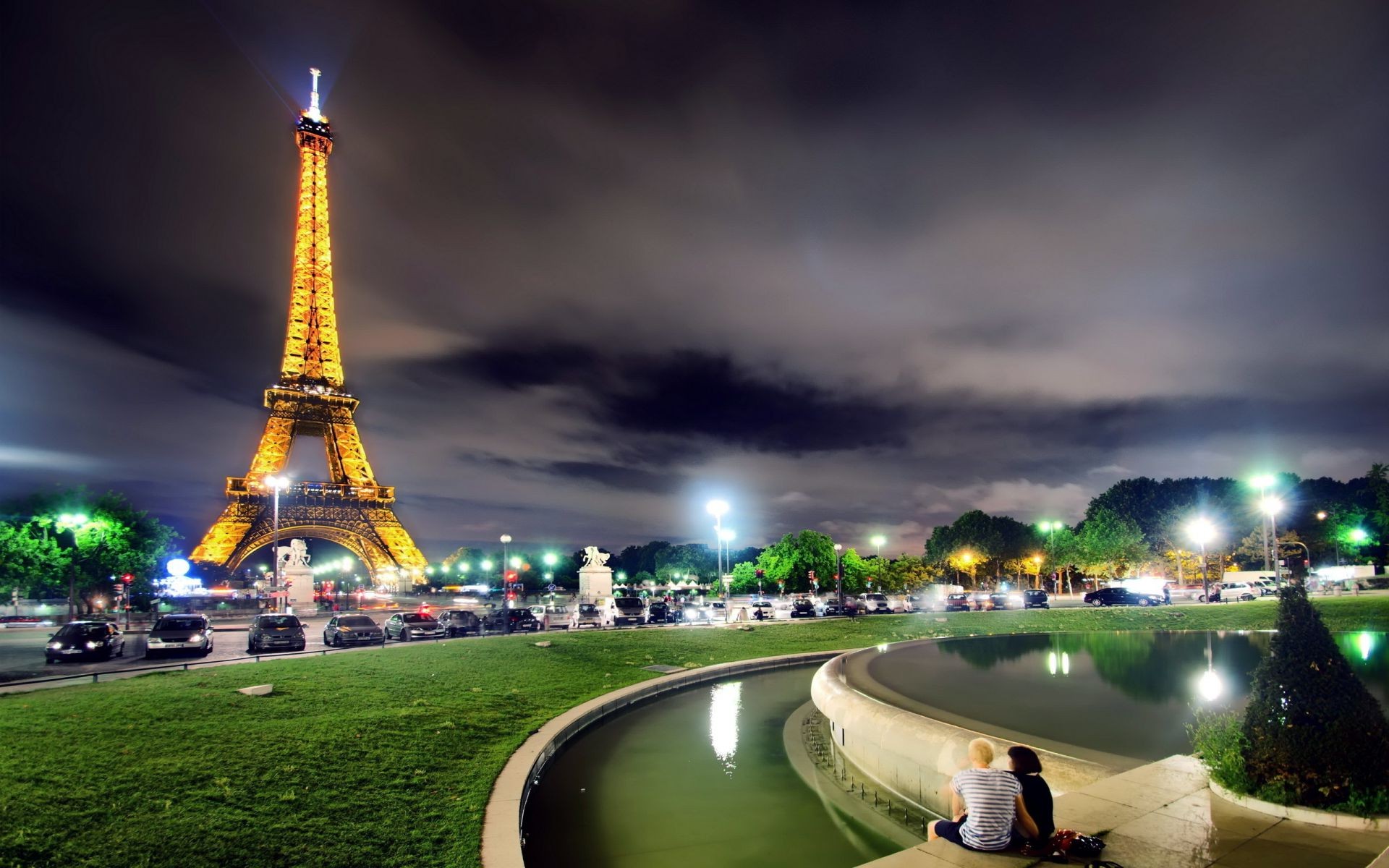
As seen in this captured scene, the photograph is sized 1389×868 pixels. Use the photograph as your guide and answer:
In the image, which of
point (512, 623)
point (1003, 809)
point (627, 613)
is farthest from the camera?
point (627, 613)

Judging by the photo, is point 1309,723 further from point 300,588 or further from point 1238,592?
point 1238,592

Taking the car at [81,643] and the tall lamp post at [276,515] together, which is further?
the tall lamp post at [276,515]

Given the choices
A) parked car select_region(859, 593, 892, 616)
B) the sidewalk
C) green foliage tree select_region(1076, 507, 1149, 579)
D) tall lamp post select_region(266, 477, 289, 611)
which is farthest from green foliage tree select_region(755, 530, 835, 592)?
the sidewalk

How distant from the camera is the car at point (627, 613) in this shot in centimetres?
4203

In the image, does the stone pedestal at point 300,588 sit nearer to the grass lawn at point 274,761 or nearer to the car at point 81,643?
the car at point 81,643

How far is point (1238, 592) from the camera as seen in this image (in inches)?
2660

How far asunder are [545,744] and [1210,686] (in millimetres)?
15862

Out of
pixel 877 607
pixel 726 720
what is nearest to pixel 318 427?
pixel 877 607

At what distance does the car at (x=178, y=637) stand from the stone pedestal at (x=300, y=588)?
2848 centimetres

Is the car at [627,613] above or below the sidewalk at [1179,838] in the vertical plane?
below

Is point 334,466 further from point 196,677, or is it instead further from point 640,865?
point 640,865

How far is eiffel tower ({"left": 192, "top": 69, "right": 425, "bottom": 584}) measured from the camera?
257 ft

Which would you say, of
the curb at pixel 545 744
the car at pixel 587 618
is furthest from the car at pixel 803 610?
the curb at pixel 545 744

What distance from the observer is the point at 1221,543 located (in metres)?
91.3
